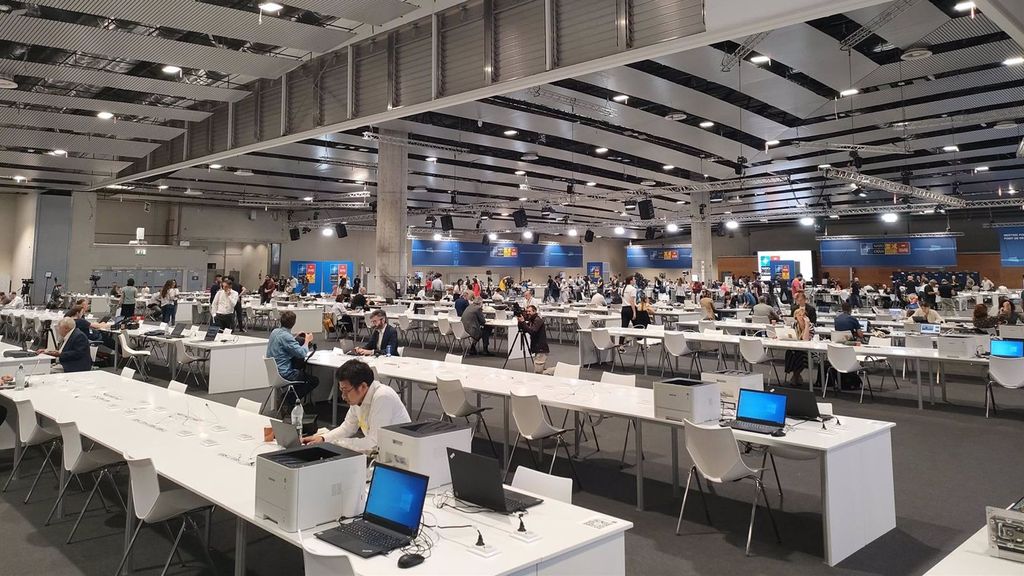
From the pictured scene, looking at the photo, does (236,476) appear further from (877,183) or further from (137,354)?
(877,183)

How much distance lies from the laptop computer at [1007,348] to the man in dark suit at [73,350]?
11.0 m

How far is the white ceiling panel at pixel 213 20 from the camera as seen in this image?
5.91 meters

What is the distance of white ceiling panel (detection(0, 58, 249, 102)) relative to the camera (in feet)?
26.1

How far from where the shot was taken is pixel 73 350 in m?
6.41

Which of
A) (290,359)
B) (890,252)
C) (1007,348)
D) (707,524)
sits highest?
(890,252)

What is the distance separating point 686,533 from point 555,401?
4.59ft

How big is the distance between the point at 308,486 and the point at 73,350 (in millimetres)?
6049

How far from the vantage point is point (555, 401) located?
15.0 ft

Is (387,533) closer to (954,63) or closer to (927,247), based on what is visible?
(954,63)

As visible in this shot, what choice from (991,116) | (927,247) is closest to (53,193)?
(991,116)

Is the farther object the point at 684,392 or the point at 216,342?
the point at 216,342

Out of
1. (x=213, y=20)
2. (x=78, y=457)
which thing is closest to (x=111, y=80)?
(x=213, y=20)

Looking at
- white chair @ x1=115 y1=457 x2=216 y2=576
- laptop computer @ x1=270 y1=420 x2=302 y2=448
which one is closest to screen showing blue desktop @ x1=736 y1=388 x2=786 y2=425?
laptop computer @ x1=270 y1=420 x2=302 y2=448

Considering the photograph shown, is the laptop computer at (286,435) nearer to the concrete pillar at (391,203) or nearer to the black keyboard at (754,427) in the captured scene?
the black keyboard at (754,427)
